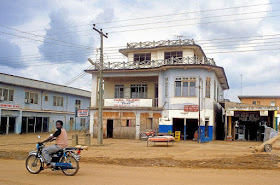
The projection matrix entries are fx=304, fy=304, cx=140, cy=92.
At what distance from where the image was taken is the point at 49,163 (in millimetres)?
9664

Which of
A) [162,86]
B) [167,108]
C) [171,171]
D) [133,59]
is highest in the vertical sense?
[133,59]

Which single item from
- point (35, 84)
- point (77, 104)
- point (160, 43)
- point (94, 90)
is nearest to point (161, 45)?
point (160, 43)

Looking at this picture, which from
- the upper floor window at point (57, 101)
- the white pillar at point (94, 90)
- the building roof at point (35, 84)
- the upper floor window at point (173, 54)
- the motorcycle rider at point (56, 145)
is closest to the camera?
the motorcycle rider at point (56, 145)

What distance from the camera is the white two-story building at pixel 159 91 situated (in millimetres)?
27312

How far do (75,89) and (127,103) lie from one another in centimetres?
1750

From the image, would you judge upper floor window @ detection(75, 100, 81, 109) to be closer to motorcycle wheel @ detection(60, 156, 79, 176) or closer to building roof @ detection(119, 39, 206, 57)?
building roof @ detection(119, 39, 206, 57)

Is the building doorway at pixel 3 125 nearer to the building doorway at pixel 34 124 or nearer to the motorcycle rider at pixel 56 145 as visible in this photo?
the building doorway at pixel 34 124

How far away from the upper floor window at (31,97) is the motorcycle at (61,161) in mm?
27017

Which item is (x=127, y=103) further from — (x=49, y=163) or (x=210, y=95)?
(x=49, y=163)

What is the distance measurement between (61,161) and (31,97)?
28818mm

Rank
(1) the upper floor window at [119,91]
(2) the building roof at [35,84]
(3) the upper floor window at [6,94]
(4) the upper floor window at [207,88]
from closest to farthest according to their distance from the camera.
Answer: (4) the upper floor window at [207,88], (3) the upper floor window at [6,94], (2) the building roof at [35,84], (1) the upper floor window at [119,91]

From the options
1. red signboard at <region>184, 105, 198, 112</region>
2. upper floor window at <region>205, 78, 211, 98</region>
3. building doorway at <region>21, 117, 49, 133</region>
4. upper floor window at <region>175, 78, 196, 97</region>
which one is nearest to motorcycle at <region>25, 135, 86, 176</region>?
red signboard at <region>184, 105, 198, 112</region>

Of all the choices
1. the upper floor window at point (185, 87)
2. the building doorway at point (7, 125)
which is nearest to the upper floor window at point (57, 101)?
the building doorway at point (7, 125)

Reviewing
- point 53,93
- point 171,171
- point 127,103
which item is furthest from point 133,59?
point 171,171
